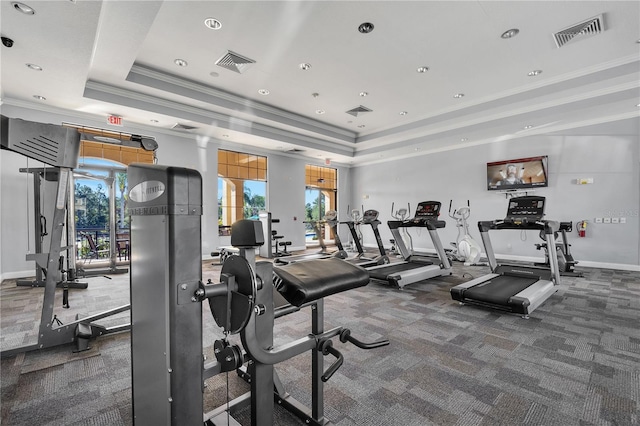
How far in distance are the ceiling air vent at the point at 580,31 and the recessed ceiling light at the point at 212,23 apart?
454 centimetres

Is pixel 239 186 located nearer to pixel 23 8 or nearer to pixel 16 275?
pixel 16 275

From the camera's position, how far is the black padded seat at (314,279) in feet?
4.19

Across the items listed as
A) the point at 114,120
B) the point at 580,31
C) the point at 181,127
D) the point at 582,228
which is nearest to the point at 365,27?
the point at 580,31

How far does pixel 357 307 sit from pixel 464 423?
6.92 feet

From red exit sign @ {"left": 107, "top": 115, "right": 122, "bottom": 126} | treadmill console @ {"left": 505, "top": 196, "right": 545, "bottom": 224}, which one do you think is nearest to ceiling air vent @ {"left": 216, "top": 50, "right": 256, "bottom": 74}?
red exit sign @ {"left": 107, "top": 115, "right": 122, "bottom": 126}

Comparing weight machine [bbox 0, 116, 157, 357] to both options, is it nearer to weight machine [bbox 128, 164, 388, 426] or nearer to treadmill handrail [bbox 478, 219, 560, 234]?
weight machine [bbox 128, 164, 388, 426]

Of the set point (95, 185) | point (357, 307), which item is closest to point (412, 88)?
point (357, 307)

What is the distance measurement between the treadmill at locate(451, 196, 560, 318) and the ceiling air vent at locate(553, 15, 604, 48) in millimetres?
2279

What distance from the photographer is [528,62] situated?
475 centimetres

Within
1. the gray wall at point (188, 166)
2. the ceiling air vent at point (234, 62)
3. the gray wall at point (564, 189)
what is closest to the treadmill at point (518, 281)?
the gray wall at point (564, 189)

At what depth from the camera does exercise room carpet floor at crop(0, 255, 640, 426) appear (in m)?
1.73

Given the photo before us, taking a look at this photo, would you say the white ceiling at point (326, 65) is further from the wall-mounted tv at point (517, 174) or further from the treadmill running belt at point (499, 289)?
the treadmill running belt at point (499, 289)

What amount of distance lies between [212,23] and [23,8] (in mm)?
1807

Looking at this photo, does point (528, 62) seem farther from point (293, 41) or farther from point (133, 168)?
point (133, 168)
